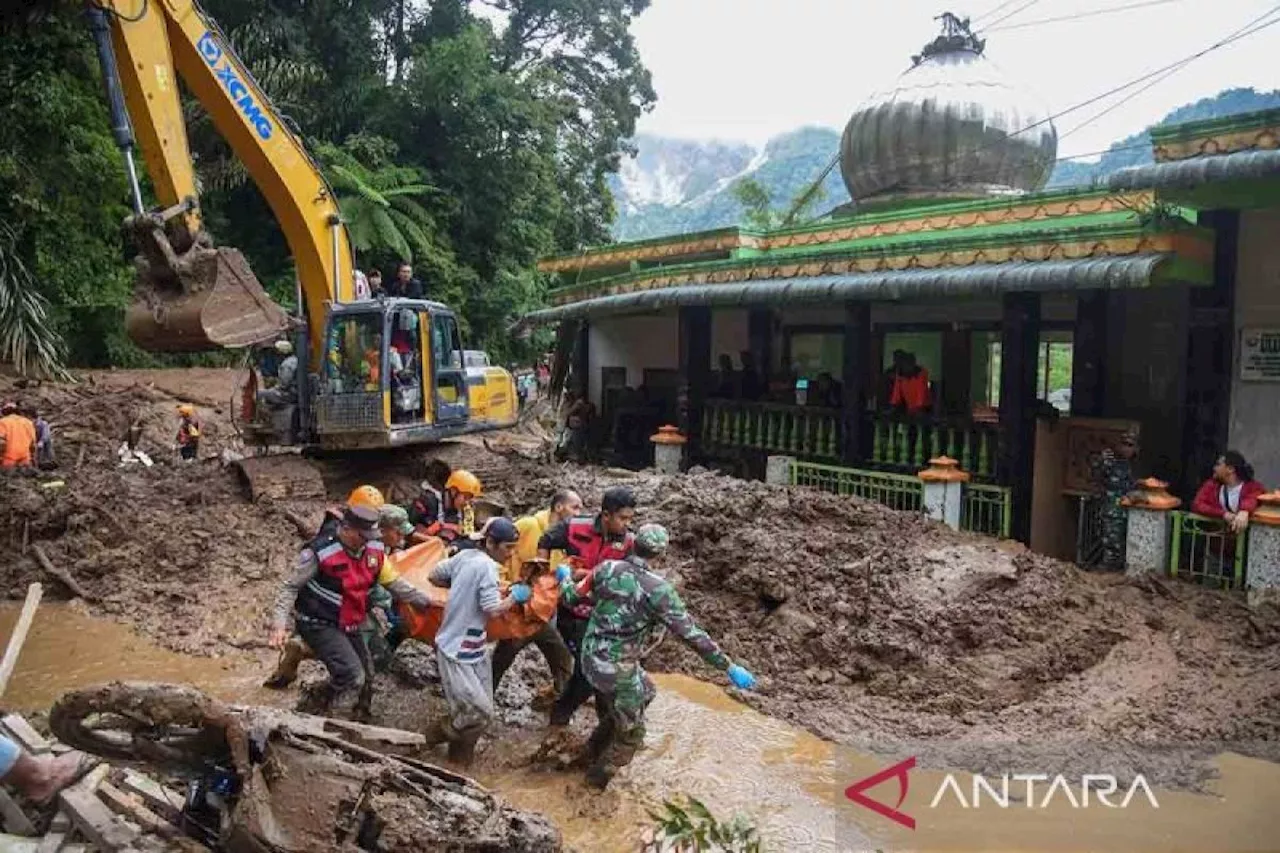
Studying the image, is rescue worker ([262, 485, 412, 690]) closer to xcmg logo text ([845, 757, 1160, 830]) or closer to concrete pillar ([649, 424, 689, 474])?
xcmg logo text ([845, 757, 1160, 830])

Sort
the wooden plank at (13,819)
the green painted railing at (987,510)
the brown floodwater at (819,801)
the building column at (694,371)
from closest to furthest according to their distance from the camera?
the wooden plank at (13,819) → the brown floodwater at (819,801) → the green painted railing at (987,510) → the building column at (694,371)

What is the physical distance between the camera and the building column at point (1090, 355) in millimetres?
10703

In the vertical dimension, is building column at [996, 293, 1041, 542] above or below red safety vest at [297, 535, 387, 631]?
above

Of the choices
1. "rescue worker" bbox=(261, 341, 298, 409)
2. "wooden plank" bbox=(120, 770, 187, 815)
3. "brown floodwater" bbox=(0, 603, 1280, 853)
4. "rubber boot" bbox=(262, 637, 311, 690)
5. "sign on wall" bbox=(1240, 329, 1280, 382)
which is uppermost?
"sign on wall" bbox=(1240, 329, 1280, 382)

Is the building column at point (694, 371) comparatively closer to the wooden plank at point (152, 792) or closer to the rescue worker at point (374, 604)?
the rescue worker at point (374, 604)

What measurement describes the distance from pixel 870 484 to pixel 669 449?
3.34m

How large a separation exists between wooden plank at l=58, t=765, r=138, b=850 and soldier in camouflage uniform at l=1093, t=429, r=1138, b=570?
800 cm

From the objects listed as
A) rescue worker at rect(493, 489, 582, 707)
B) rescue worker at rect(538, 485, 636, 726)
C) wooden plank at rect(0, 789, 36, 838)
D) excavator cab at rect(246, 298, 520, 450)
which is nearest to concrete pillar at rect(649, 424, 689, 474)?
excavator cab at rect(246, 298, 520, 450)

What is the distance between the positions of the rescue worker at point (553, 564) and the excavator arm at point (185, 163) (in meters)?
4.45

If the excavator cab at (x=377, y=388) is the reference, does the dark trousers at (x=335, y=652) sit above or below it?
below

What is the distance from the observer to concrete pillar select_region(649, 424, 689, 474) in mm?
13641

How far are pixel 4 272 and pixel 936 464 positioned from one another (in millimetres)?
14514

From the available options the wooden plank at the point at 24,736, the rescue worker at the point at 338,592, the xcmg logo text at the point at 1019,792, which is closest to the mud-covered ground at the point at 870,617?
the xcmg logo text at the point at 1019,792

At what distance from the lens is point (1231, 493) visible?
815 cm
